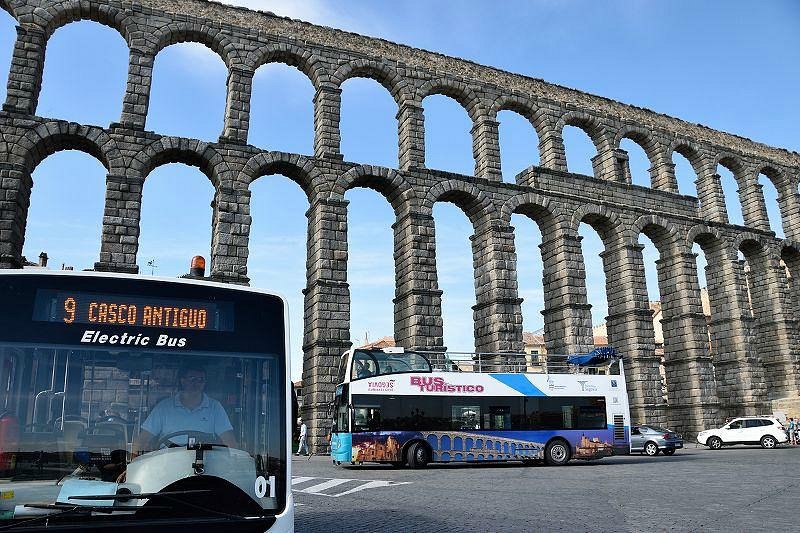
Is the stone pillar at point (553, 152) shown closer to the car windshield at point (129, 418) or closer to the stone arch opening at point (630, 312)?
the stone arch opening at point (630, 312)

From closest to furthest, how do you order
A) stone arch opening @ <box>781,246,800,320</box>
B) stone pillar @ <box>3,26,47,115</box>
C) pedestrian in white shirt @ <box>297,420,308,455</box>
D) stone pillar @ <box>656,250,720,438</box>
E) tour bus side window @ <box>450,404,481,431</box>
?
tour bus side window @ <box>450,404,481,431</box> < stone pillar @ <box>3,26,47,115</box> < pedestrian in white shirt @ <box>297,420,308,455</box> < stone pillar @ <box>656,250,720,438</box> < stone arch opening @ <box>781,246,800,320</box>

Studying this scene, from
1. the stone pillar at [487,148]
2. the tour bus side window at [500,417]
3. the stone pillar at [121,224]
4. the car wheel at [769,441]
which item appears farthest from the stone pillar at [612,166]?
the stone pillar at [121,224]

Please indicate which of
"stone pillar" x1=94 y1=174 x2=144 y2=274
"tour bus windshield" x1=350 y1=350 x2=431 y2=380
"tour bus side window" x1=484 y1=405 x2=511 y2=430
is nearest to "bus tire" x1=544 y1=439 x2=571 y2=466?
"tour bus side window" x1=484 y1=405 x2=511 y2=430

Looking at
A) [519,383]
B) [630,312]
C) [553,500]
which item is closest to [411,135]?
[519,383]

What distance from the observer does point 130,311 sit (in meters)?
3.79

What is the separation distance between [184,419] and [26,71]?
875 inches

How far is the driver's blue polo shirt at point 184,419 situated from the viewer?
143 inches

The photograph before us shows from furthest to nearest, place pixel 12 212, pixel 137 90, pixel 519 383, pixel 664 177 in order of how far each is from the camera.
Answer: pixel 664 177, pixel 137 90, pixel 12 212, pixel 519 383

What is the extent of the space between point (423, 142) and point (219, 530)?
2387 centimetres

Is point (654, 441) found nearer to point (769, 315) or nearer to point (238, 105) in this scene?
point (769, 315)

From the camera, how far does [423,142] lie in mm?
26078

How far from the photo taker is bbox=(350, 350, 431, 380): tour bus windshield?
56.4 ft

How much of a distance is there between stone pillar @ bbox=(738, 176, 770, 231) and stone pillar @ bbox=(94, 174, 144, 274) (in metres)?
34.3

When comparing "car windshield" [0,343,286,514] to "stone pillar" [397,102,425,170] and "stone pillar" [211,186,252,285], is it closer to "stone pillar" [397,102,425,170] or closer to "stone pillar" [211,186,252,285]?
"stone pillar" [211,186,252,285]
